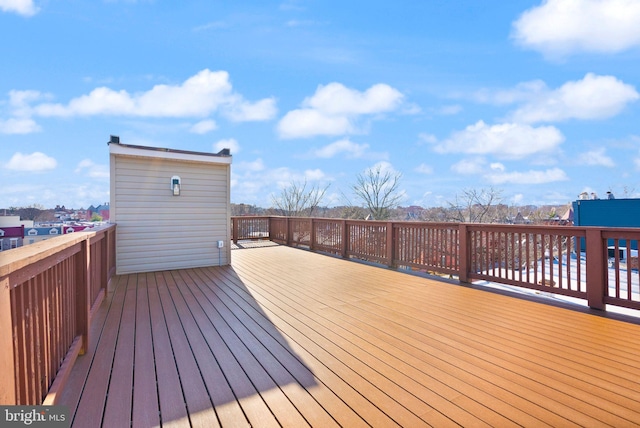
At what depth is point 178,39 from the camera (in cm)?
836

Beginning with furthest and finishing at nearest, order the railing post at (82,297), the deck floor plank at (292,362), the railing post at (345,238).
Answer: the railing post at (345,238), the railing post at (82,297), the deck floor plank at (292,362)

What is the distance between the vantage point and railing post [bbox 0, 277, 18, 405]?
3.14ft

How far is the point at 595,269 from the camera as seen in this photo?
10.4 ft

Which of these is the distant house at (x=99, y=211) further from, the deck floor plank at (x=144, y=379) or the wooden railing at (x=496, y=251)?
the wooden railing at (x=496, y=251)

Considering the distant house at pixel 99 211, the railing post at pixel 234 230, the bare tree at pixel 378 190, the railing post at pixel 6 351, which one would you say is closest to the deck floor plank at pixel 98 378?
the railing post at pixel 6 351

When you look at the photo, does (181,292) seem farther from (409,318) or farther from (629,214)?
(629,214)

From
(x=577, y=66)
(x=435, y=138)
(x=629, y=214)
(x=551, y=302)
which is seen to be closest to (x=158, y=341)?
(x=551, y=302)

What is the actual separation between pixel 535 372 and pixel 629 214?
11670mm

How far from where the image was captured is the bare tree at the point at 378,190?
17.2m

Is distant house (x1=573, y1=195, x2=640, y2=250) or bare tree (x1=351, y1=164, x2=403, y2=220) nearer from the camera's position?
distant house (x1=573, y1=195, x2=640, y2=250)

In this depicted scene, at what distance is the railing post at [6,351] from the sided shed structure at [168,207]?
438 centimetres

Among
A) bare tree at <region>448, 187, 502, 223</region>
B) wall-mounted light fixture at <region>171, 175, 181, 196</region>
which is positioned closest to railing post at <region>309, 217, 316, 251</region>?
wall-mounted light fixture at <region>171, 175, 181, 196</region>

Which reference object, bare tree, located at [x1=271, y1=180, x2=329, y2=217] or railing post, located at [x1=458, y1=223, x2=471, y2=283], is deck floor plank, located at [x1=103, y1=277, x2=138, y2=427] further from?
bare tree, located at [x1=271, y1=180, x2=329, y2=217]

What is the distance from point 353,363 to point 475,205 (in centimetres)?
1462
